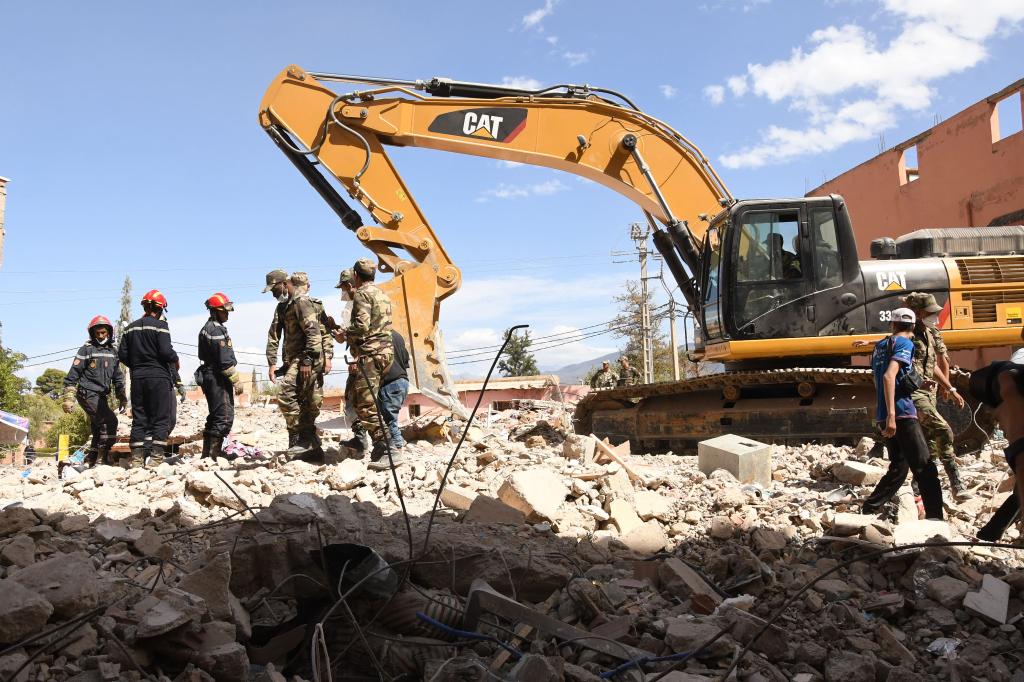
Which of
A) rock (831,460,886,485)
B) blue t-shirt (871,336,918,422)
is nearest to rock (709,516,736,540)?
blue t-shirt (871,336,918,422)

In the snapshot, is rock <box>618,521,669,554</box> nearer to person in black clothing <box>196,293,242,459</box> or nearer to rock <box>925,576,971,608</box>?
rock <box>925,576,971,608</box>

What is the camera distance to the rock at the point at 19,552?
3.27 meters

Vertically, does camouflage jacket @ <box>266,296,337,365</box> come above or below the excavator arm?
below

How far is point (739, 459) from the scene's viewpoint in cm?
670

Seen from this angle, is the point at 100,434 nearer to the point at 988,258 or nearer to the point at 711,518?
the point at 711,518

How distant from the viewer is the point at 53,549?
3627 mm

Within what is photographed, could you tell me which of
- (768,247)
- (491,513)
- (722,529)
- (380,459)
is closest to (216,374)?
(380,459)

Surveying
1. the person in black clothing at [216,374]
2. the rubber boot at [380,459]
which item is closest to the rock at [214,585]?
the rubber boot at [380,459]

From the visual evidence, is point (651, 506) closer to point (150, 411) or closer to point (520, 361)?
point (150, 411)

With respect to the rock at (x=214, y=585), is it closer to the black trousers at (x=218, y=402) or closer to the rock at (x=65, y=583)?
the rock at (x=65, y=583)

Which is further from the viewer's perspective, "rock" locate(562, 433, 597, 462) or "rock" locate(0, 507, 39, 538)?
"rock" locate(562, 433, 597, 462)

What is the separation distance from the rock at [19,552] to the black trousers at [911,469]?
488 centimetres

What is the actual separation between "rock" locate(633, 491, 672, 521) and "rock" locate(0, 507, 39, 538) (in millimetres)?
3554

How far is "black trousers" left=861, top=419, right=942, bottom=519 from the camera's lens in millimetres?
5133
